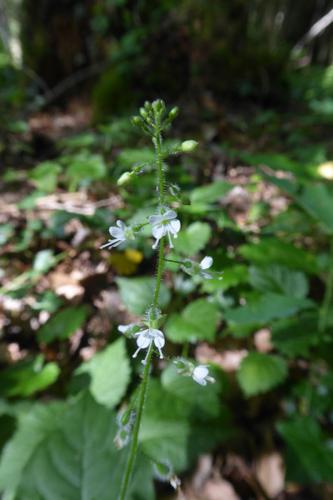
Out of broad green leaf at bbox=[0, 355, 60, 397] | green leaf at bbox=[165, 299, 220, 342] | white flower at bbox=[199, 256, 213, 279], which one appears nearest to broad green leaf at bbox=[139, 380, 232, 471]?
green leaf at bbox=[165, 299, 220, 342]

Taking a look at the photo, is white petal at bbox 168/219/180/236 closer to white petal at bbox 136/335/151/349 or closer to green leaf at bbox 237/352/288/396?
white petal at bbox 136/335/151/349

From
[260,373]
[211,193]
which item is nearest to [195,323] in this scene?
[260,373]

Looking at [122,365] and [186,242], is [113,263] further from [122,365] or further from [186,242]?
[122,365]

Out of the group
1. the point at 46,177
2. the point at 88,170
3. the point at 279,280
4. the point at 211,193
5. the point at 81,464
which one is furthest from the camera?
the point at 46,177

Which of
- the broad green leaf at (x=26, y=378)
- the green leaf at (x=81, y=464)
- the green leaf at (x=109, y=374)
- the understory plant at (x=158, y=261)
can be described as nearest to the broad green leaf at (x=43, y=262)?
the broad green leaf at (x=26, y=378)

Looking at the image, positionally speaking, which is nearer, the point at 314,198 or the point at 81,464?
the point at 81,464

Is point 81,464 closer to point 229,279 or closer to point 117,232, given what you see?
point 117,232
